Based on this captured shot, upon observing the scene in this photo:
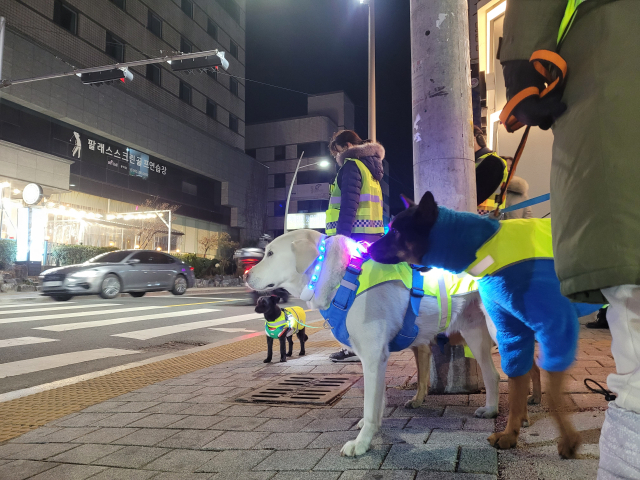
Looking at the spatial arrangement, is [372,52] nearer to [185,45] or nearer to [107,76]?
[107,76]

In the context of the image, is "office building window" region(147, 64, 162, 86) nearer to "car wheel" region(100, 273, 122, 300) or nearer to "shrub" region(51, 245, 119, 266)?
"shrub" region(51, 245, 119, 266)

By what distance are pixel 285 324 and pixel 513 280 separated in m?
4.02

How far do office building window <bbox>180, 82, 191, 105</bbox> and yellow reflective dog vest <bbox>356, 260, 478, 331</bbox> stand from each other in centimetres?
4073

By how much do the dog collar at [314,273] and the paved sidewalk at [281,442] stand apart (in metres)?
0.87

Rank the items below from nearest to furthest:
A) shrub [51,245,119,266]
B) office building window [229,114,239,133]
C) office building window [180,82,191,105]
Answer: shrub [51,245,119,266] < office building window [180,82,191,105] < office building window [229,114,239,133]

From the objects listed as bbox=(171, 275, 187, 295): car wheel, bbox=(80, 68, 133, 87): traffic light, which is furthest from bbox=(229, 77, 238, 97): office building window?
bbox=(171, 275, 187, 295): car wheel

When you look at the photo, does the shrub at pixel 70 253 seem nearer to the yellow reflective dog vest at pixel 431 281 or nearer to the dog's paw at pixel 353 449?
the yellow reflective dog vest at pixel 431 281

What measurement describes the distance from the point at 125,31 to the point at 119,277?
25.9 meters

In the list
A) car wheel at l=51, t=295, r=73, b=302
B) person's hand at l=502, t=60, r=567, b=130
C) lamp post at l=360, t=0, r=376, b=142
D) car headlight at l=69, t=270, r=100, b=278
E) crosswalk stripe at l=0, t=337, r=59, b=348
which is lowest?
crosswalk stripe at l=0, t=337, r=59, b=348

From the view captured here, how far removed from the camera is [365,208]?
12.9ft

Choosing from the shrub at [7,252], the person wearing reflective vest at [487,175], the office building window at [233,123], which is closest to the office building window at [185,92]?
the office building window at [233,123]

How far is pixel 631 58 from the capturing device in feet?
4.24

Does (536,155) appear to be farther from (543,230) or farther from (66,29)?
(66,29)

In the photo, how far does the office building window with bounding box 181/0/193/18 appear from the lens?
40.8 metres
